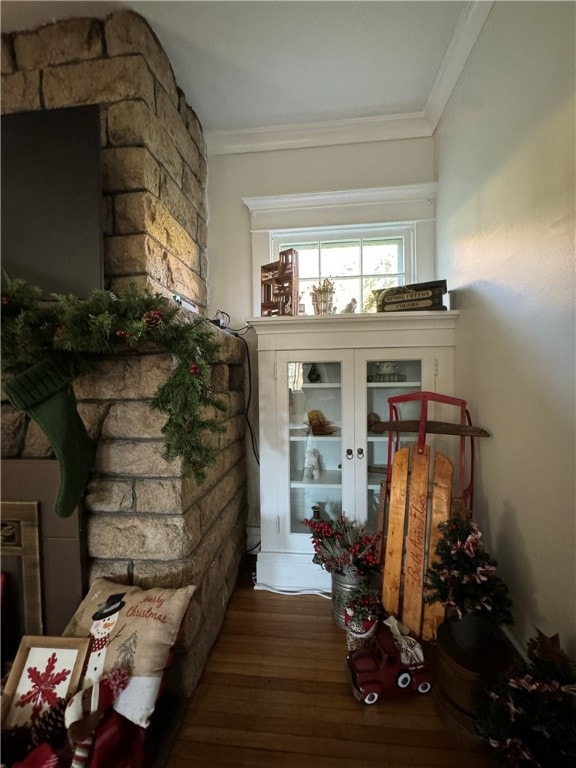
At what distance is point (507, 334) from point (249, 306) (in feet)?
4.58

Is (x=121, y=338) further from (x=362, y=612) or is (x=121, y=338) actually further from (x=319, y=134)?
(x=319, y=134)

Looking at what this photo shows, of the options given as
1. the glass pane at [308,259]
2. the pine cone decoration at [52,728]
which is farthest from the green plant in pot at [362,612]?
the glass pane at [308,259]

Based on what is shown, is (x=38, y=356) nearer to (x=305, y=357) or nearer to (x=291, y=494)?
(x=305, y=357)

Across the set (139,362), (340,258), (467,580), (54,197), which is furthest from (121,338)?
(340,258)

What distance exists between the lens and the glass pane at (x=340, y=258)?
80.3 inches

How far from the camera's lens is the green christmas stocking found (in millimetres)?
969

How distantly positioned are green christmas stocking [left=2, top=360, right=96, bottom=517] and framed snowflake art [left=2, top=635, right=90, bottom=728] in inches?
15.3

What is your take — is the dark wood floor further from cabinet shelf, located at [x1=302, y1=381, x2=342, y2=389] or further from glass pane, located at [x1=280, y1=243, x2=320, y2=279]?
glass pane, located at [x1=280, y1=243, x2=320, y2=279]

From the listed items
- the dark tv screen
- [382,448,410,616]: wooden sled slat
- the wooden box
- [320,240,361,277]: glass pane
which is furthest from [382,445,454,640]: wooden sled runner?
the dark tv screen

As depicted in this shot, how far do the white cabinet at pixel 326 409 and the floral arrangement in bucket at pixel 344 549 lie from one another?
0.21 meters

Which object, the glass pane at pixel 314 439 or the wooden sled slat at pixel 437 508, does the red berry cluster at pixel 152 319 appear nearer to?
the glass pane at pixel 314 439

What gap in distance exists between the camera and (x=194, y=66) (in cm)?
154

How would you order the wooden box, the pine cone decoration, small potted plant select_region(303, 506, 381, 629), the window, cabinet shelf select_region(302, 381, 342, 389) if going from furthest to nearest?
the window, cabinet shelf select_region(302, 381, 342, 389), the wooden box, small potted plant select_region(303, 506, 381, 629), the pine cone decoration

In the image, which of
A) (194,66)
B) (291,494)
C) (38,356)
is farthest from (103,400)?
(194,66)
